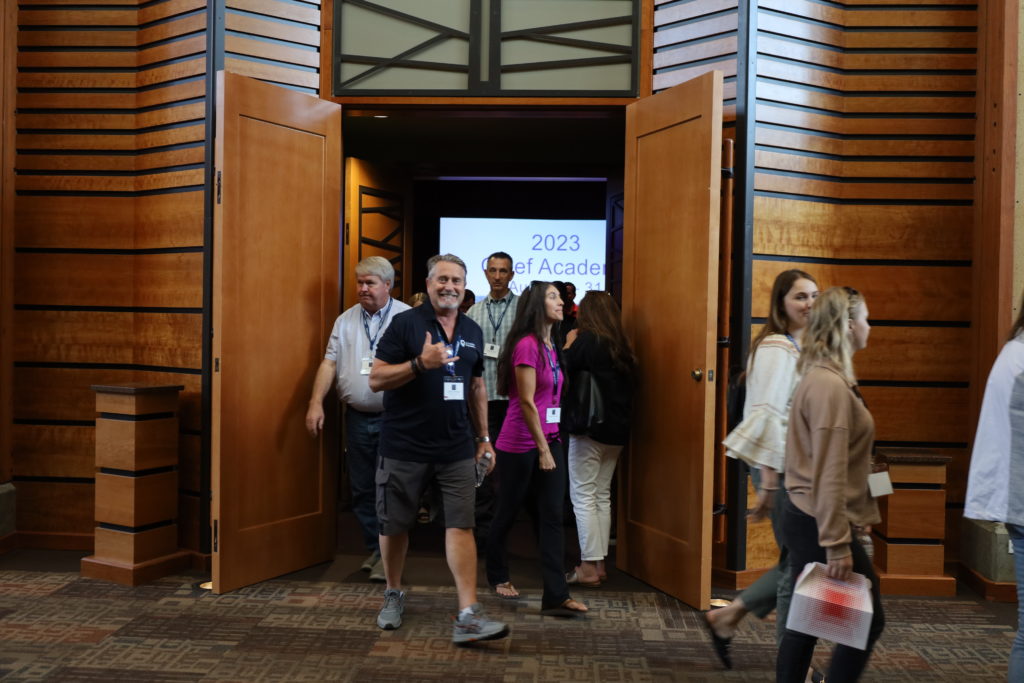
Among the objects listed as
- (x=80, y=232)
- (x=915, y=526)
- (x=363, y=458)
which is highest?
(x=80, y=232)

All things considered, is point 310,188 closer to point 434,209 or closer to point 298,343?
point 298,343

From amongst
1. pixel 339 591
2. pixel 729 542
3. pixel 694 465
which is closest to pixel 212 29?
pixel 339 591

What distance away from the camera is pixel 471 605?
11.6ft

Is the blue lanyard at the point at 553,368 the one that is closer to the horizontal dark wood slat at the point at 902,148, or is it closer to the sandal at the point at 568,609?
the sandal at the point at 568,609

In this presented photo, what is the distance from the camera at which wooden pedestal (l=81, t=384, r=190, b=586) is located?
4.36m

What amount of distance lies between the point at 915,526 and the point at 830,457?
7.79 feet

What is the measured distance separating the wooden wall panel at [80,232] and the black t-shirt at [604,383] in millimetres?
2127

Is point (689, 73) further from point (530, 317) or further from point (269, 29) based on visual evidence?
point (269, 29)

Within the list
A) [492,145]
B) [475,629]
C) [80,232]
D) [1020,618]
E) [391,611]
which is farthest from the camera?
[492,145]

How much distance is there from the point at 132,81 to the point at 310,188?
1180mm

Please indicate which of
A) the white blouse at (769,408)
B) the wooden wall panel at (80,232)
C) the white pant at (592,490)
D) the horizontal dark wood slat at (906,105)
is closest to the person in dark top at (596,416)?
the white pant at (592,490)

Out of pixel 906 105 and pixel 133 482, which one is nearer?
pixel 133 482

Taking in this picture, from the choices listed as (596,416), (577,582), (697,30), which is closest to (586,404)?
(596,416)

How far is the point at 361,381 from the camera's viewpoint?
176 inches
